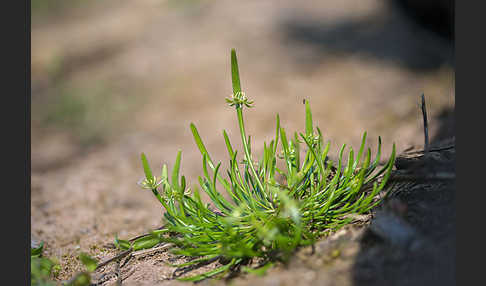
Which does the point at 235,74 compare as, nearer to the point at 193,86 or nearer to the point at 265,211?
the point at 265,211

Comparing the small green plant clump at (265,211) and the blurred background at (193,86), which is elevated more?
the blurred background at (193,86)

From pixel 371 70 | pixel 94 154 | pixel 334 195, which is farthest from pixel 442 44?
pixel 94 154

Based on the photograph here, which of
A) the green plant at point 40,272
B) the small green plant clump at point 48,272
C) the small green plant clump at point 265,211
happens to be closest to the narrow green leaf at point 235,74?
the small green plant clump at point 265,211

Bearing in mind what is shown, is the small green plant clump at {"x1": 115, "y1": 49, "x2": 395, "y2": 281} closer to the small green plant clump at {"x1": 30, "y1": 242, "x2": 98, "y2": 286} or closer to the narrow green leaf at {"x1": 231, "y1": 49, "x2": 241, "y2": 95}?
the narrow green leaf at {"x1": 231, "y1": 49, "x2": 241, "y2": 95}

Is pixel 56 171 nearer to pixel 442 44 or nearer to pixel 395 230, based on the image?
pixel 395 230

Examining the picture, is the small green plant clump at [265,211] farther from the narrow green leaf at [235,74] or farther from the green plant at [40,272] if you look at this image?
the green plant at [40,272]

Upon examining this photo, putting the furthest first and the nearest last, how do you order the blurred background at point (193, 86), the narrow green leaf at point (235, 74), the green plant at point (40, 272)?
the blurred background at point (193, 86)
the narrow green leaf at point (235, 74)
the green plant at point (40, 272)

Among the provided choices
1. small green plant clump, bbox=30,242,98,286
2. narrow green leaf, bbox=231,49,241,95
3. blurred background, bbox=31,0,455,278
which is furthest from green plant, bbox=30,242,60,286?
narrow green leaf, bbox=231,49,241,95

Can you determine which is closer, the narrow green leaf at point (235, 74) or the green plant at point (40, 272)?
the green plant at point (40, 272)
